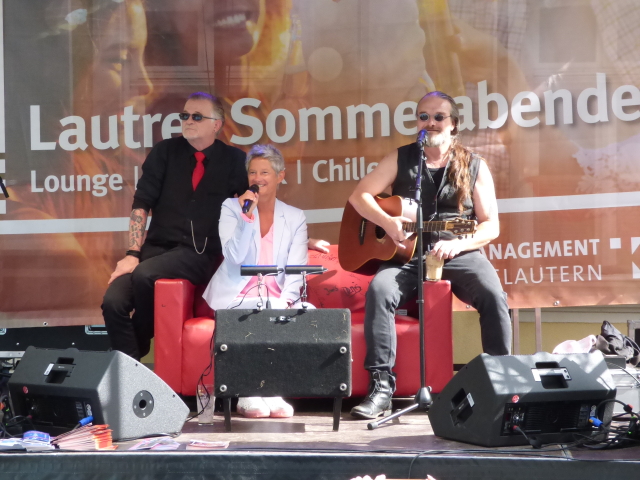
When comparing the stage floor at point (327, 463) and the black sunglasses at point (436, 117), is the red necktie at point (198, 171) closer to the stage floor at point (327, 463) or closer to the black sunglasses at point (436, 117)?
the black sunglasses at point (436, 117)

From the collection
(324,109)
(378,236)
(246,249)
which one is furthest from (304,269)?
(324,109)

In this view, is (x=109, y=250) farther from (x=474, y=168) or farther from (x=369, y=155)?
(x=474, y=168)

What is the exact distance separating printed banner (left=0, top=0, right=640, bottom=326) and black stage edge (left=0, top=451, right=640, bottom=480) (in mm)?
2258

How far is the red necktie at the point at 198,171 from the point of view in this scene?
4.57 m

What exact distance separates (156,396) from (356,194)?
1.61 meters

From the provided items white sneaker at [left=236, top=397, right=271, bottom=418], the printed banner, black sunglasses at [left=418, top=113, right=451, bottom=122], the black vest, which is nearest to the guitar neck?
the black vest

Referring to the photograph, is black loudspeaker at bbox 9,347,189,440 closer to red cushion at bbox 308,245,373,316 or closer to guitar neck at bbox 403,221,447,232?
red cushion at bbox 308,245,373,316

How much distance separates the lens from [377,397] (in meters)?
3.65

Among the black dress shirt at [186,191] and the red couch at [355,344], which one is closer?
the red couch at [355,344]

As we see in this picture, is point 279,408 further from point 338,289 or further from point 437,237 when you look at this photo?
point 437,237

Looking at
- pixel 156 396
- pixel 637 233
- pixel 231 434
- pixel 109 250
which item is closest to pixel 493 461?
pixel 231 434

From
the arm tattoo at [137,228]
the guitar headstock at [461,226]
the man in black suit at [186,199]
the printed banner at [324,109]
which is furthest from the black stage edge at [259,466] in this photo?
the printed banner at [324,109]

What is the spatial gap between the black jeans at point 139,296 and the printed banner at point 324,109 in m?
0.95

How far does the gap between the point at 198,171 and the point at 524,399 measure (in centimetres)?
242
